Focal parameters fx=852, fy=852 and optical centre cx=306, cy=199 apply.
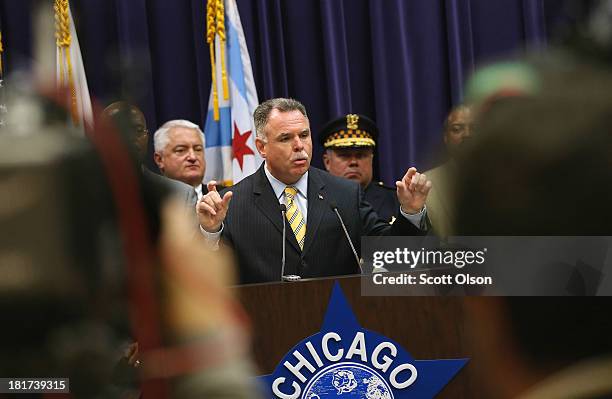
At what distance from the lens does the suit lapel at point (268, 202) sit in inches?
144

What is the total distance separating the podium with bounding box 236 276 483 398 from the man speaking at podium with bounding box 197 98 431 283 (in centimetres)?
48

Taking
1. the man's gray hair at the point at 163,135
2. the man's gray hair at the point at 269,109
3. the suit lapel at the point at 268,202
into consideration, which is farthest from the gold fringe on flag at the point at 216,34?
the suit lapel at the point at 268,202

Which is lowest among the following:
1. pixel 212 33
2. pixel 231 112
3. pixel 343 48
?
pixel 231 112

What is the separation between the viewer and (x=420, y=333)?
113 inches

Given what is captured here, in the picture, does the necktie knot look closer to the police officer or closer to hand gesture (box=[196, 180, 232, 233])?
hand gesture (box=[196, 180, 232, 233])

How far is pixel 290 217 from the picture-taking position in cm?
374

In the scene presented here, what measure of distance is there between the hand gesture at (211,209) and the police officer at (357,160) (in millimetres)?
1656

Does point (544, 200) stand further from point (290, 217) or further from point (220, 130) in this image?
point (220, 130)

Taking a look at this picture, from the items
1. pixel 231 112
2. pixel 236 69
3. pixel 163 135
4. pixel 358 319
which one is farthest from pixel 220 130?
pixel 358 319

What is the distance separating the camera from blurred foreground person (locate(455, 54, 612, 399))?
2.06 feet

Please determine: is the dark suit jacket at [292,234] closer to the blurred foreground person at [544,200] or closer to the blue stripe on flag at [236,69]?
the blue stripe on flag at [236,69]

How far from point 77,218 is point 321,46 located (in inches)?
218

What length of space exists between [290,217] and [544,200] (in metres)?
3.11

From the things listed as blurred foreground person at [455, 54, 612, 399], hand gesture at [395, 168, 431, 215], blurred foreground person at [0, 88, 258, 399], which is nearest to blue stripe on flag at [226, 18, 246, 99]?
hand gesture at [395, 168, 431, 215]
